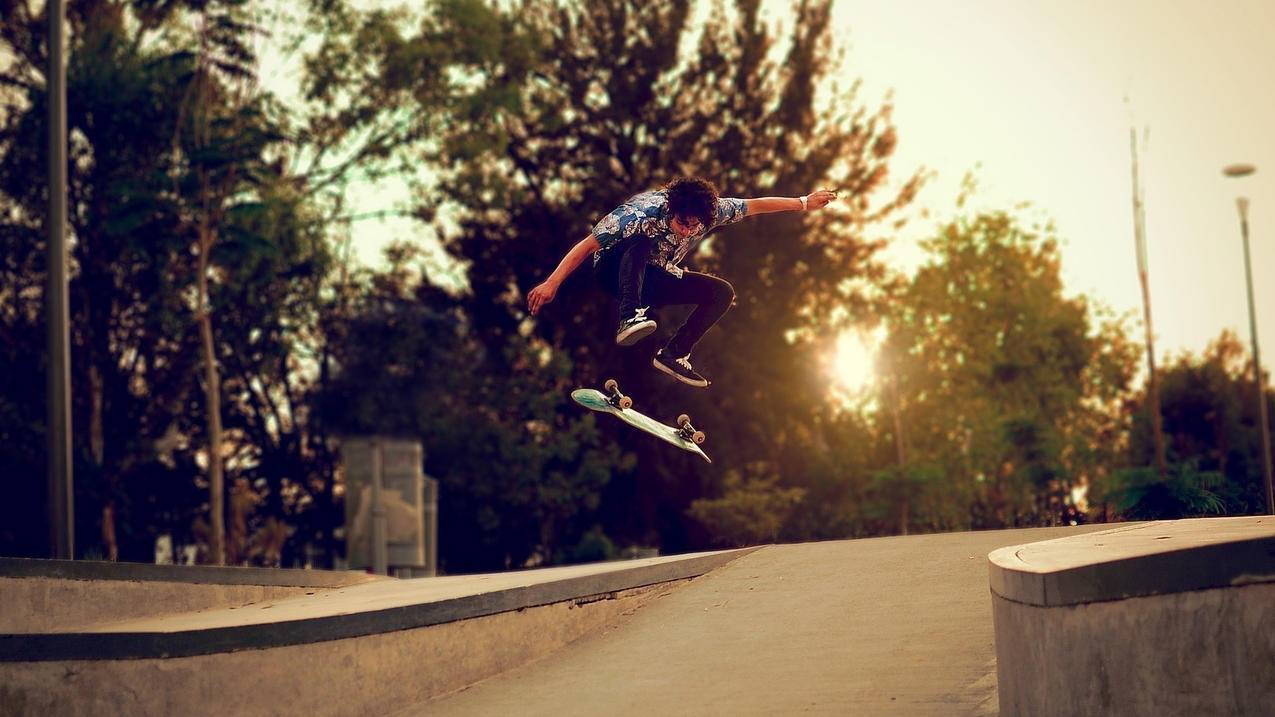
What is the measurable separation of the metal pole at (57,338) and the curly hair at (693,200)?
26.2 ft

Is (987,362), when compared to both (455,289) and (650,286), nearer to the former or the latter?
(455,289)

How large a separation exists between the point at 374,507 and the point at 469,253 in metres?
16.3

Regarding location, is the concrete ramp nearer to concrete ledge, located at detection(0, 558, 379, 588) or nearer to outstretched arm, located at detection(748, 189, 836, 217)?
concrete ledge, located at detection(0, 558, 379, 588)

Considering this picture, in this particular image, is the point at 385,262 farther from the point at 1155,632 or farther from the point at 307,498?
the point at 1155,632

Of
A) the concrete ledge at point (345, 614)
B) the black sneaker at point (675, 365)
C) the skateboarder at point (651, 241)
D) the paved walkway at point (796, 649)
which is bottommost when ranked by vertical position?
the paved walkway at point (796, 649)

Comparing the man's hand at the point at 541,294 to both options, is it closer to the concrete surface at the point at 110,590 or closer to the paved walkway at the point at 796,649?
the paved walkway at the point at 796,649

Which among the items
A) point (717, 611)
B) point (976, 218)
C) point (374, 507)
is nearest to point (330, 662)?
point (717, 611)

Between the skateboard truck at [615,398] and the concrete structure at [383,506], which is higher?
the skateboard truck at [615,398]

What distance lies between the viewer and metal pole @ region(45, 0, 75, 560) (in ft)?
47.7

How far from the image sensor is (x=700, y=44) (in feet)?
127

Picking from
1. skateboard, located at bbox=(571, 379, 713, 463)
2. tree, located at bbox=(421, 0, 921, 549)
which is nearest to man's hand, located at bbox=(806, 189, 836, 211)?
skateboard, located at bbox=(571, 379, 713, 463)

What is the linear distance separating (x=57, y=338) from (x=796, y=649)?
10.1 m

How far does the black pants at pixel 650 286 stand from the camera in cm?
1052

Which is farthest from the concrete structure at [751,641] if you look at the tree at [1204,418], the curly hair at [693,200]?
the tree at [1204,418]
